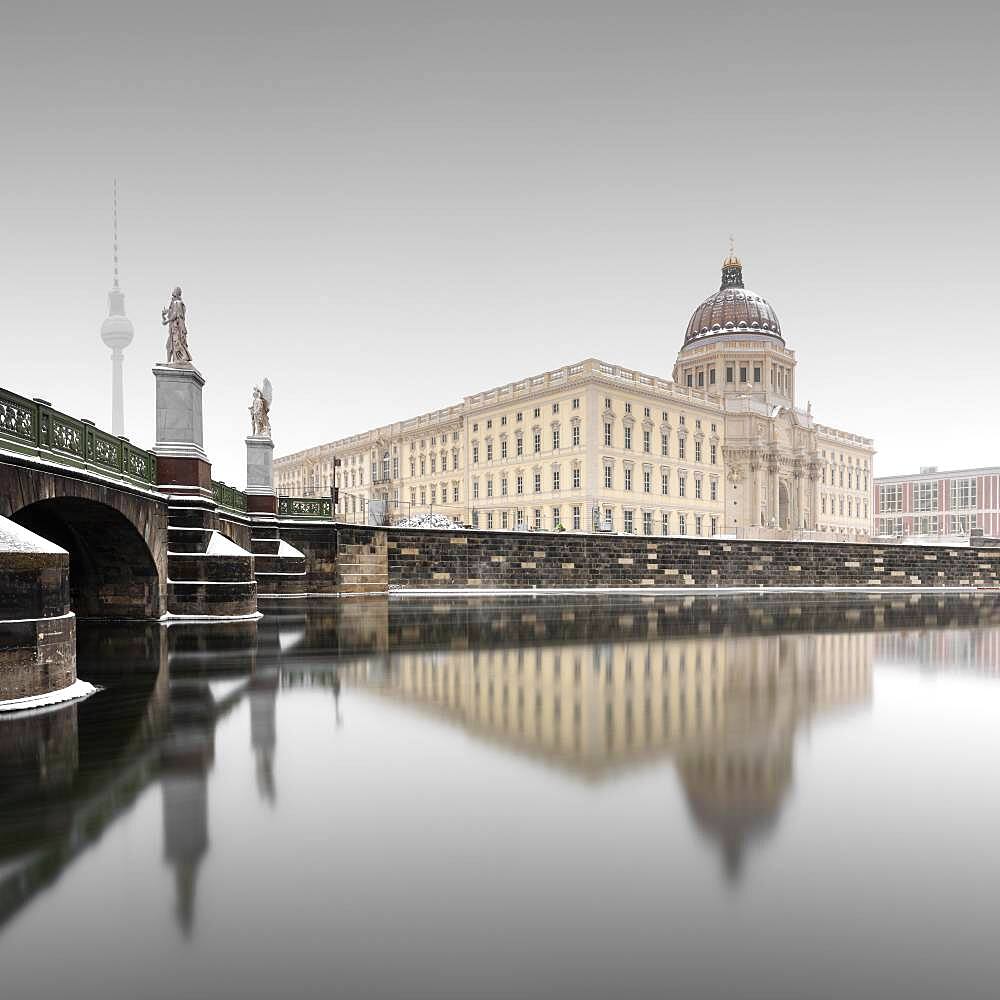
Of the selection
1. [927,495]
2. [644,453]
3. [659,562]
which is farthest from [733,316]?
[659,562]

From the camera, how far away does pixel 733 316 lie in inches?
3027

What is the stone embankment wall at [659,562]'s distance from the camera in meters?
27.8

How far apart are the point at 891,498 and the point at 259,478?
4141 inches

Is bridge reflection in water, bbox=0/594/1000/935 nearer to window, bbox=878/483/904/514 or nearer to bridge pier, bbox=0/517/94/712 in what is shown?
bridge pier, bbox=0/517/94/712

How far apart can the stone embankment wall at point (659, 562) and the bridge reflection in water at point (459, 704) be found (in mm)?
14205

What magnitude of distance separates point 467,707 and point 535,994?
13.2 ft

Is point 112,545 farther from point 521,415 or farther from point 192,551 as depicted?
point 521,415

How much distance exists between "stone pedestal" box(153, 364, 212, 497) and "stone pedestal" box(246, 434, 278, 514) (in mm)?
7236

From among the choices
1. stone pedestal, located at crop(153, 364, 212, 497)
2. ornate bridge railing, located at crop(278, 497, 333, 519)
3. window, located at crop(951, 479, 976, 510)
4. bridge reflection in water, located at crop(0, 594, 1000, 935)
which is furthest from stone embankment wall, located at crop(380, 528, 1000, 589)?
window, located at crop(951, 479, 976, 510)

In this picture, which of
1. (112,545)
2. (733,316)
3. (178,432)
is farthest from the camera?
(733,316)

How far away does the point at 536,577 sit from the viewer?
30.0 m

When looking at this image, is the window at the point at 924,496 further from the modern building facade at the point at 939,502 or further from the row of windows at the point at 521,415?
the row of windows at the point at 521,415

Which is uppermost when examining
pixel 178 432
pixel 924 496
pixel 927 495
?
pixel 927 495

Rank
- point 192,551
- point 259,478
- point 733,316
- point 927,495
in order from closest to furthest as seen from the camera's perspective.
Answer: point 192,551 < point 259,478 < point 733,316 < point 927,495
